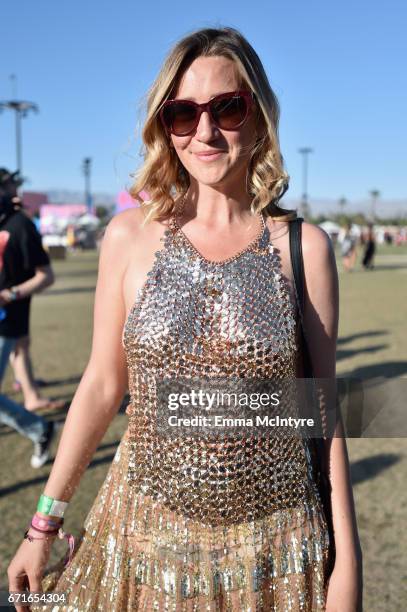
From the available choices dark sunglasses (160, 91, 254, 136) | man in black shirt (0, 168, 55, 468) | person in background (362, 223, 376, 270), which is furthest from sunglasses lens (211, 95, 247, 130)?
person in background (362, 223, 376, 270)

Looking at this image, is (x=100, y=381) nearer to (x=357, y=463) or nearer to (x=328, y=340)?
(x=328, y=340)

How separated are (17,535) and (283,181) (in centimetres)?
290

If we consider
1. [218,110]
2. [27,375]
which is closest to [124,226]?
[218,110]

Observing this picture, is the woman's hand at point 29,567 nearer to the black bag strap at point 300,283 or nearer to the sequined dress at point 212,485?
the sequined dress at point 212,485

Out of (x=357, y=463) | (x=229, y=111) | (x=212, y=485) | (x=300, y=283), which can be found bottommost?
(x=357, y=463)

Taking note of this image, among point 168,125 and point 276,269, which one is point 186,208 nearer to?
point 168,125

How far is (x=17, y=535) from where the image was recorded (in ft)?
12.1

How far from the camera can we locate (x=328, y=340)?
1.65 metres

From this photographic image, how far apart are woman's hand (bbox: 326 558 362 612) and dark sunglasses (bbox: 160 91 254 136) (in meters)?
1.15

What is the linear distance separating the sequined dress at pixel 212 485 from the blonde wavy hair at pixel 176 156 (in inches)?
9.2

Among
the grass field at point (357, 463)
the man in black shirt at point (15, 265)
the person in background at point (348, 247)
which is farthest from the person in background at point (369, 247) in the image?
the man in black shirt at point (15, 265)

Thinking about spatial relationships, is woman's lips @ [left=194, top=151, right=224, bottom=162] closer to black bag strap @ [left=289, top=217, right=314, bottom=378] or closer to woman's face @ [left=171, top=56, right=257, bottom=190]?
woman's face @ [left=171, top=56, right=257, bottom=190]

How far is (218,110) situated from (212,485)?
956 mm

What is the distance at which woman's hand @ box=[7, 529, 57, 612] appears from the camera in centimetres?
165
